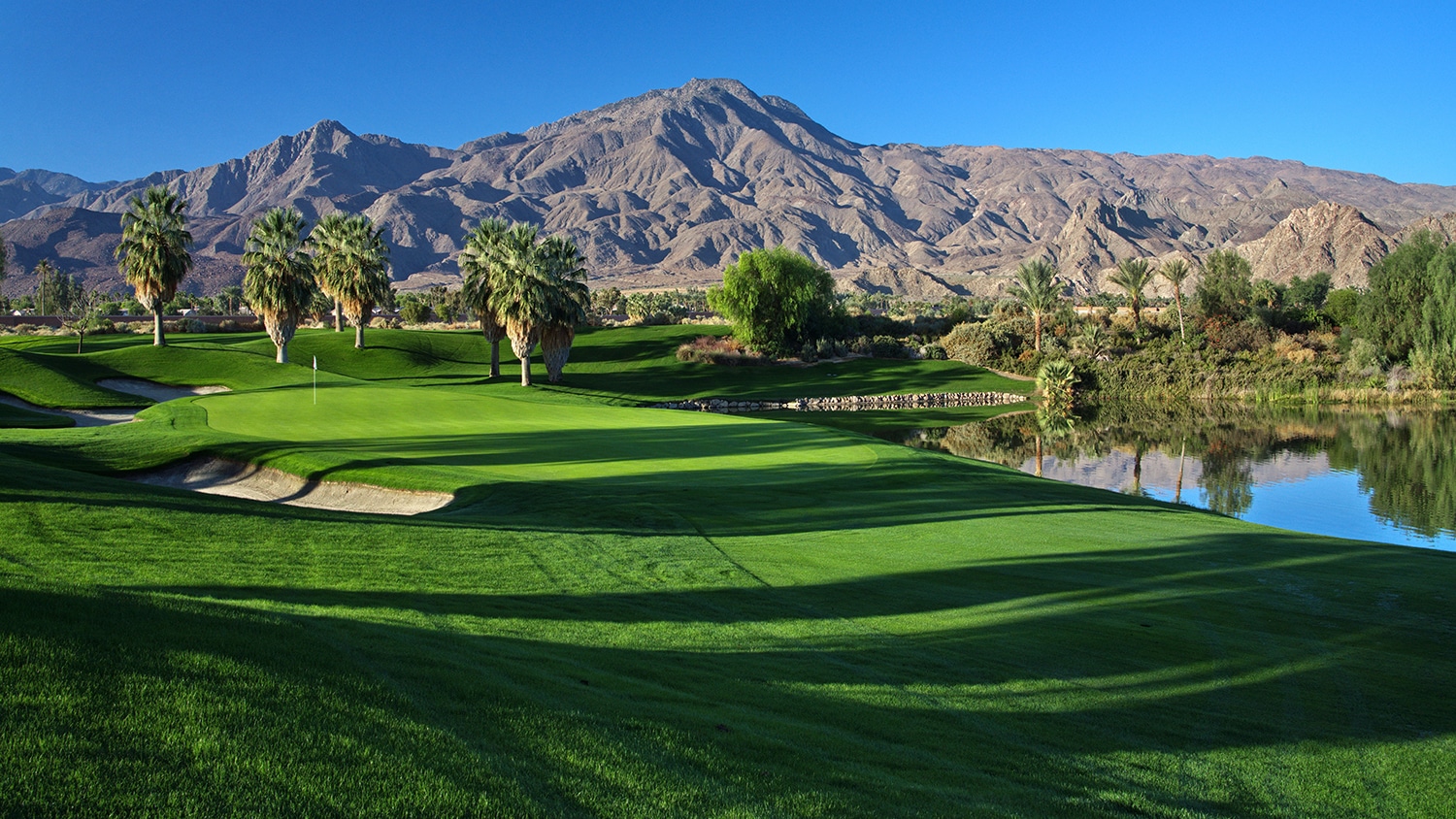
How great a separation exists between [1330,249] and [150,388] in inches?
8332

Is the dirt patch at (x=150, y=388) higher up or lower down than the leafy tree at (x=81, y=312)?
lower down

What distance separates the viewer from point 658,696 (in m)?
7.09

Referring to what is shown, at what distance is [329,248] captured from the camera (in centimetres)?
6888

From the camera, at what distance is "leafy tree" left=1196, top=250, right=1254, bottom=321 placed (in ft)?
265

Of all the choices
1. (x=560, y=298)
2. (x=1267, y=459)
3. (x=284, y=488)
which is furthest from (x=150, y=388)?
(x=1267, y=459)

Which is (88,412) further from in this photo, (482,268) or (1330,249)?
(1330,249)

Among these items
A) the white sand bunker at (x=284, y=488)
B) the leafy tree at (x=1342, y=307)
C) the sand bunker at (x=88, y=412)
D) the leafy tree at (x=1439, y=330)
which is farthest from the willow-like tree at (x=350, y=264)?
the leafy tree at (x=1342, y=307)

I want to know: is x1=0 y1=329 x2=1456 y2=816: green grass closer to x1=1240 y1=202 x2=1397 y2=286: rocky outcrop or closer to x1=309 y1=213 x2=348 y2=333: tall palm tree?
x1=309 y1=213 x2=348 y2=333: tall palm tree

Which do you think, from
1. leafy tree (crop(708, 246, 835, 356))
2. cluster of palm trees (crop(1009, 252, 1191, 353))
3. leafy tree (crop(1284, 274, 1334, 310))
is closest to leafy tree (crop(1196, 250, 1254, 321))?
cluster of palm trees (crop(1009, 252, 1191, 353))

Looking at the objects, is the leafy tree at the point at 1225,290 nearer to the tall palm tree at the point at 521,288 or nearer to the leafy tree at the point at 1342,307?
the leafy tree at the point at 1342,307

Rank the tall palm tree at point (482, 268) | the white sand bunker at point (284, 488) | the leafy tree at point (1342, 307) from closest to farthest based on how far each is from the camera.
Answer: the white sand bunker at point (284, 488)
the tall palm tree at point (482, 268)
the leafy tree at point (1342, 307)

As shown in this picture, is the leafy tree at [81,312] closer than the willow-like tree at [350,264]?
Yes

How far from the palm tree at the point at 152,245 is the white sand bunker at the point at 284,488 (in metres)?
42.5

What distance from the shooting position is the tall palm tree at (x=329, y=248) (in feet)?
221
